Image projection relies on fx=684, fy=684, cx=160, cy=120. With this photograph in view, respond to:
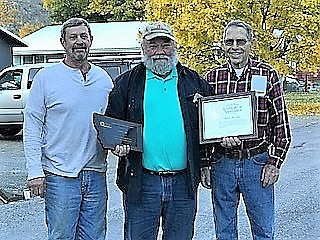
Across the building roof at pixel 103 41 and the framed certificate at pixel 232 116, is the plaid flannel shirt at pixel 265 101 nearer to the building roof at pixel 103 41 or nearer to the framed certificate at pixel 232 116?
the framed certificate at pixel 232 116

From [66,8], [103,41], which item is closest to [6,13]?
[66,8]

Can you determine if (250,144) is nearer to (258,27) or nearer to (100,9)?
(258,27)

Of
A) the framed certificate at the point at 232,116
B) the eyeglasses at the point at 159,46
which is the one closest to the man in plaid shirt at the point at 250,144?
the framed certificate at the point at 232,116

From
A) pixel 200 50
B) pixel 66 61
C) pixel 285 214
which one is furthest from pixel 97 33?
pixel 66 61

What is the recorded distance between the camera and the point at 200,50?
24.3 metres

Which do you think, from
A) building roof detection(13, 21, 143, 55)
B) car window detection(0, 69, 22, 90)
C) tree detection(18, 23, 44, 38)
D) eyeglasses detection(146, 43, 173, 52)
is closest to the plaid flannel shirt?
eyeglasses detection(146, 43, 173, 52)

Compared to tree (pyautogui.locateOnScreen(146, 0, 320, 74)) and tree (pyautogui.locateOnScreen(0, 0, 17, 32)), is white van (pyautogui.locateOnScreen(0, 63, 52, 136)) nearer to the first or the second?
tree (pyautogui.locateOnScreen(146, 0, 320, 74))

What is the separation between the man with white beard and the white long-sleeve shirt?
0.17m

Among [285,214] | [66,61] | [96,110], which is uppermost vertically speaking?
[66,61]

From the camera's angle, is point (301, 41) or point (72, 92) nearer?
point (72, 92)

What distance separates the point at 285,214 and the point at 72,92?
4227 millimetres

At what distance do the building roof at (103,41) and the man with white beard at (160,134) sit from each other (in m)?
30.9

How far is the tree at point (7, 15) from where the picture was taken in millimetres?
72500

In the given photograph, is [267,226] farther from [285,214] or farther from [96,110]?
[285,214]
